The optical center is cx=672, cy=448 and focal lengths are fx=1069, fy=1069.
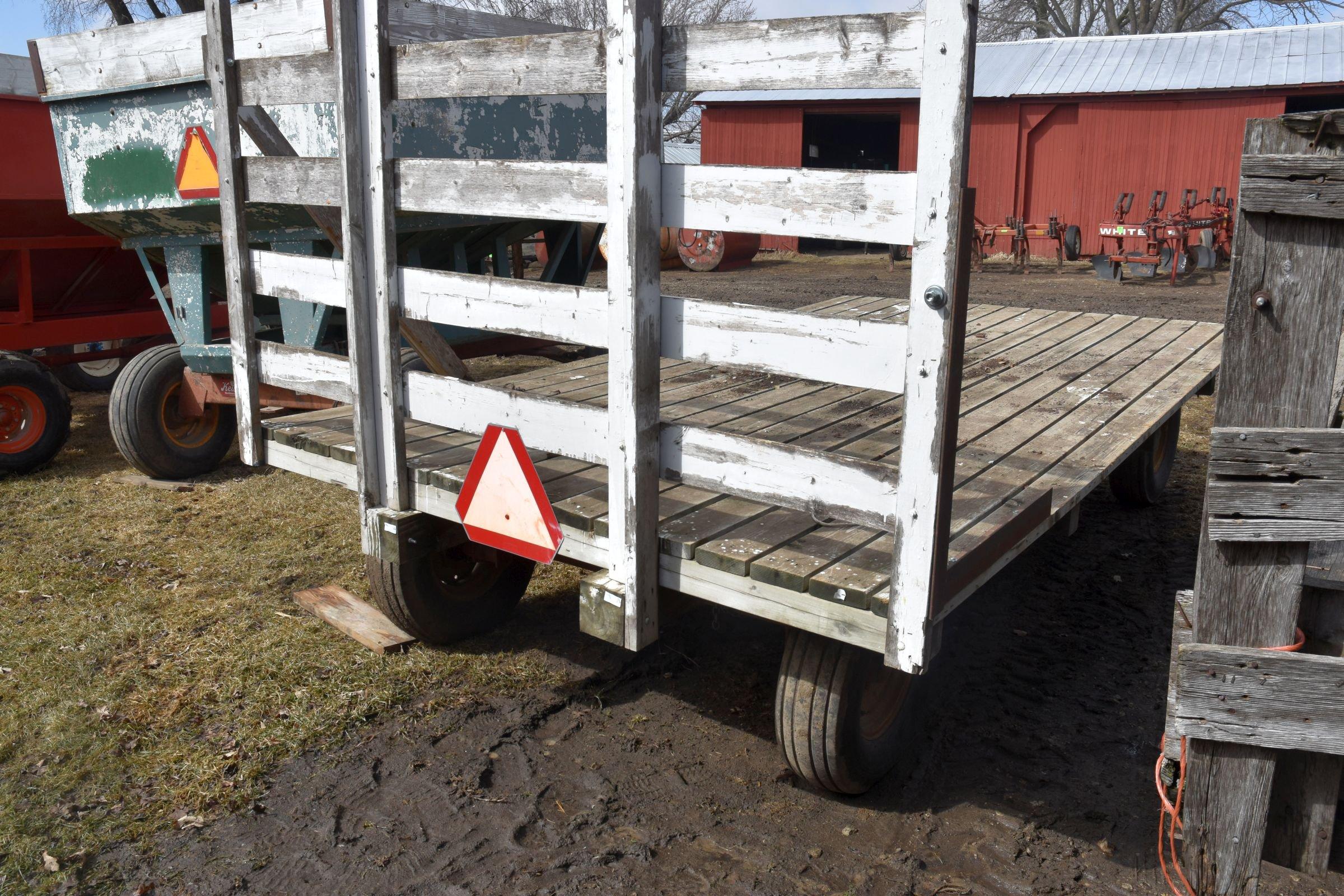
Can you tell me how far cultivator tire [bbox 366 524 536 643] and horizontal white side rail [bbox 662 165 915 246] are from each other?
1.68 metres

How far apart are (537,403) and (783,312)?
88cm

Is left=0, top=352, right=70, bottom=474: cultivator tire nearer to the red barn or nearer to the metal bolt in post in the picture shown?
the metal bolt in post

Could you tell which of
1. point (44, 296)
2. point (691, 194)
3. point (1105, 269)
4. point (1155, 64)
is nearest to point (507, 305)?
point (691, 194)

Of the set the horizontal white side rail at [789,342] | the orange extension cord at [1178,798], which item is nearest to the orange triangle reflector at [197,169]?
the horizontal white side rail at [789,342]

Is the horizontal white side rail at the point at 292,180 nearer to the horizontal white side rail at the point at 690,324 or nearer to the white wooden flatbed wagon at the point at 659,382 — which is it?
the white wooden flatbed wagon at the point at 659,382

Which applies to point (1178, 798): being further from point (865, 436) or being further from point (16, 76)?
point (16, 76)

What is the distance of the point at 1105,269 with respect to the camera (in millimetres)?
16281

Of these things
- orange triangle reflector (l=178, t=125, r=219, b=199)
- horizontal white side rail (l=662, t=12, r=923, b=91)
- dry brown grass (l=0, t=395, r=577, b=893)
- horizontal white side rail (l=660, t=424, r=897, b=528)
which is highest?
horizontal white side rail (l=662, t=12, r=923, b=91)

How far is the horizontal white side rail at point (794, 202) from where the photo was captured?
231 centimetres

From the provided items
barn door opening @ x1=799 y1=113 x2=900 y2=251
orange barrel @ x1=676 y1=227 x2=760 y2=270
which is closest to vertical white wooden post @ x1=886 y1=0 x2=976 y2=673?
orange barrel @ x1=676 y1=227 x2=760 y2=270

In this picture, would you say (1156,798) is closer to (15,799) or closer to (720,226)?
(720,226)

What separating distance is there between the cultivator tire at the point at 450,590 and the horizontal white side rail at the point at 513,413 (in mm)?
587

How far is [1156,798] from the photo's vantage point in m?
3.16

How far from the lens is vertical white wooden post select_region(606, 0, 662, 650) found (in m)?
2.61
